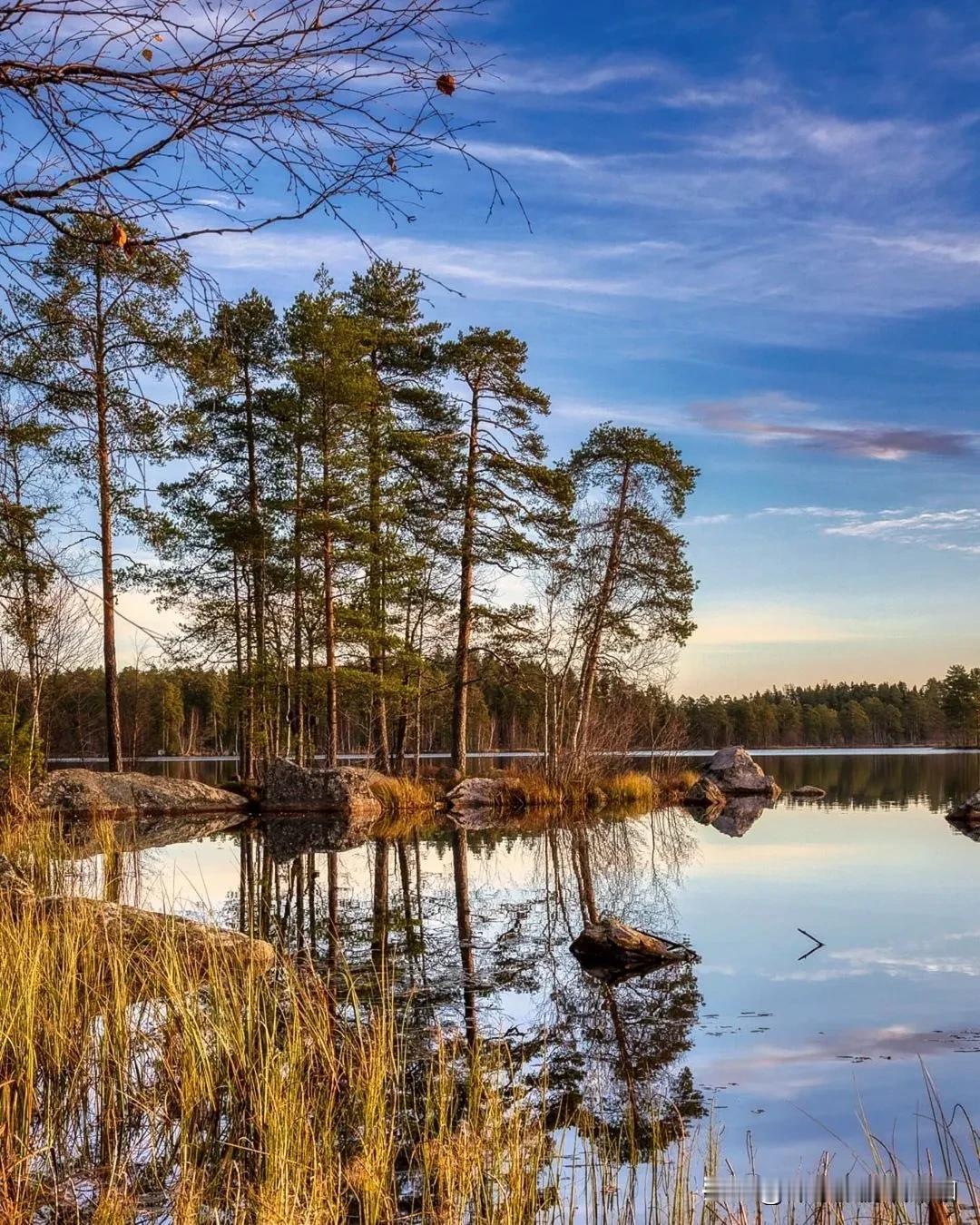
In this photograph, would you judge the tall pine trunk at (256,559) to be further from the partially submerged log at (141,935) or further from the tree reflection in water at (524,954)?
the partially submerged log at (141,935)

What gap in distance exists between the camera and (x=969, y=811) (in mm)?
22375

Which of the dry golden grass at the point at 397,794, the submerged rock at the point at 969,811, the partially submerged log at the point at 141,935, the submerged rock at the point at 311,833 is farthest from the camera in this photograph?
the dry golden grass at the point at 397,794

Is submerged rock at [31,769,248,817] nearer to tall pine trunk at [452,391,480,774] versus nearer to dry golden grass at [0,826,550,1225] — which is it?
tall pine trunk at [452,391,480,774]

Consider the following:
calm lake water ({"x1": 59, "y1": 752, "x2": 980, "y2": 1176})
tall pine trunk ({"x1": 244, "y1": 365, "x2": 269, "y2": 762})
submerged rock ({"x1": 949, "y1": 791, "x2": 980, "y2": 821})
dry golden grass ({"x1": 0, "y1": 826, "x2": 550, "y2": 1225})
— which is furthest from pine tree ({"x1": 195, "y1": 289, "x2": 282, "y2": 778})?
dry golden grass ({"x1": 0, "y1": 826, "x2": 550, "y2": 1225})

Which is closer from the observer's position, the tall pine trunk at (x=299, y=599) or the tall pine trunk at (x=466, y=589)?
the tall pine trunk at (x=299, y=599)

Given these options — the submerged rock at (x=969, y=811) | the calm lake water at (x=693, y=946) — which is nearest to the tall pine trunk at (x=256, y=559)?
the calm lake water at (x=693, y=946)

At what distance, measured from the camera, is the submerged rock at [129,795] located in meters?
21.6

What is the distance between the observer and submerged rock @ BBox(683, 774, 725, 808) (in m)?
29.0

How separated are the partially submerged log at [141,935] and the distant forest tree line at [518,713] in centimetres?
1722

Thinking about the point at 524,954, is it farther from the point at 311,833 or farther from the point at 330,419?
the point at 330,419

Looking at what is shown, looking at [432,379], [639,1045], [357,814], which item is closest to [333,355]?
[432,379]

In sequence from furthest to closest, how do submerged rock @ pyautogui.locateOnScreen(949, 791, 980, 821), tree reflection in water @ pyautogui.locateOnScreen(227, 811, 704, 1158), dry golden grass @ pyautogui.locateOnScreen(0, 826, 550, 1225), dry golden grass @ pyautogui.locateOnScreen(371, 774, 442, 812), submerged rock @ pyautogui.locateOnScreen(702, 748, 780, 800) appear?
submerged rock @ pyautogui.locateOnScreen(702, 748, 780, 800) < dry golden grass @ pyautogui.locateOnScreen(371, 774, 442, 812) < submerged rock @ pyautogui.locateOnScreen(949, 791, 980, 821) < tree reflection in water @ pyautogui.locateOnScreen(227, 811, 704, 1158) < dry golden grass @ pyautogui.locateOnScreen(0, 826, 550, 1225)

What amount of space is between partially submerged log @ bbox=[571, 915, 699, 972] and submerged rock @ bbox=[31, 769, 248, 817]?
1393 cm

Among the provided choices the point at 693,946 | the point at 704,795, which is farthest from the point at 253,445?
the point at 693,946
